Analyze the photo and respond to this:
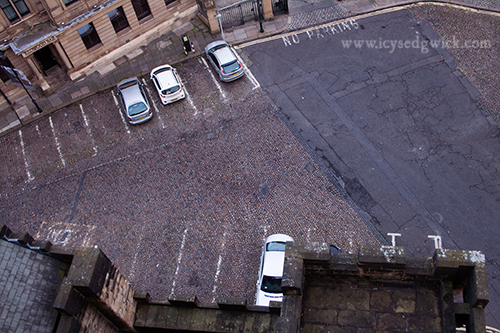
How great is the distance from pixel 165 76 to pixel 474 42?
20.6m

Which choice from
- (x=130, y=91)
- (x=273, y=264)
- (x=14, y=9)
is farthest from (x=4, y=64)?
(x=273, y=264)

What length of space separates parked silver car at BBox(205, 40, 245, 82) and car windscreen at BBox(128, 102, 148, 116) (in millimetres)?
5389

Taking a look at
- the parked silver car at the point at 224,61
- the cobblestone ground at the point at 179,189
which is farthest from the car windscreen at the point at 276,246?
the parked silver car at the point at 224,61

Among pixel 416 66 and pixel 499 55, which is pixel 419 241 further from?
pixel 499 55

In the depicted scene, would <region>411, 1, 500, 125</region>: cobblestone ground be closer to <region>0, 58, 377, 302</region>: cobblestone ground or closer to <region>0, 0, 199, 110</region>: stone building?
<region>0, 58, 377, 302</region>: cobblestone ground

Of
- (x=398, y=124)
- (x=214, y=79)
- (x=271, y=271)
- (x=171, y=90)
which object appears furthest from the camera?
(x=214, y=79)

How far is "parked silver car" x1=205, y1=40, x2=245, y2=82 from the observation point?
28.6 m

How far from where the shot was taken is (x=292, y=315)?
40.2 ft

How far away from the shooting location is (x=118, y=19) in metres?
30.9

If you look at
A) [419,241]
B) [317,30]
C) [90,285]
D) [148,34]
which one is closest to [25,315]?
[90,285]

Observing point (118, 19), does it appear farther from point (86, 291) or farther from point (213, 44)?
point (86, 291)

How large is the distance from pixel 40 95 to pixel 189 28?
37.3 ft

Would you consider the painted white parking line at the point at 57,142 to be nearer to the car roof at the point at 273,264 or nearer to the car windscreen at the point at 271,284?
the car roof at the point at 273,264
